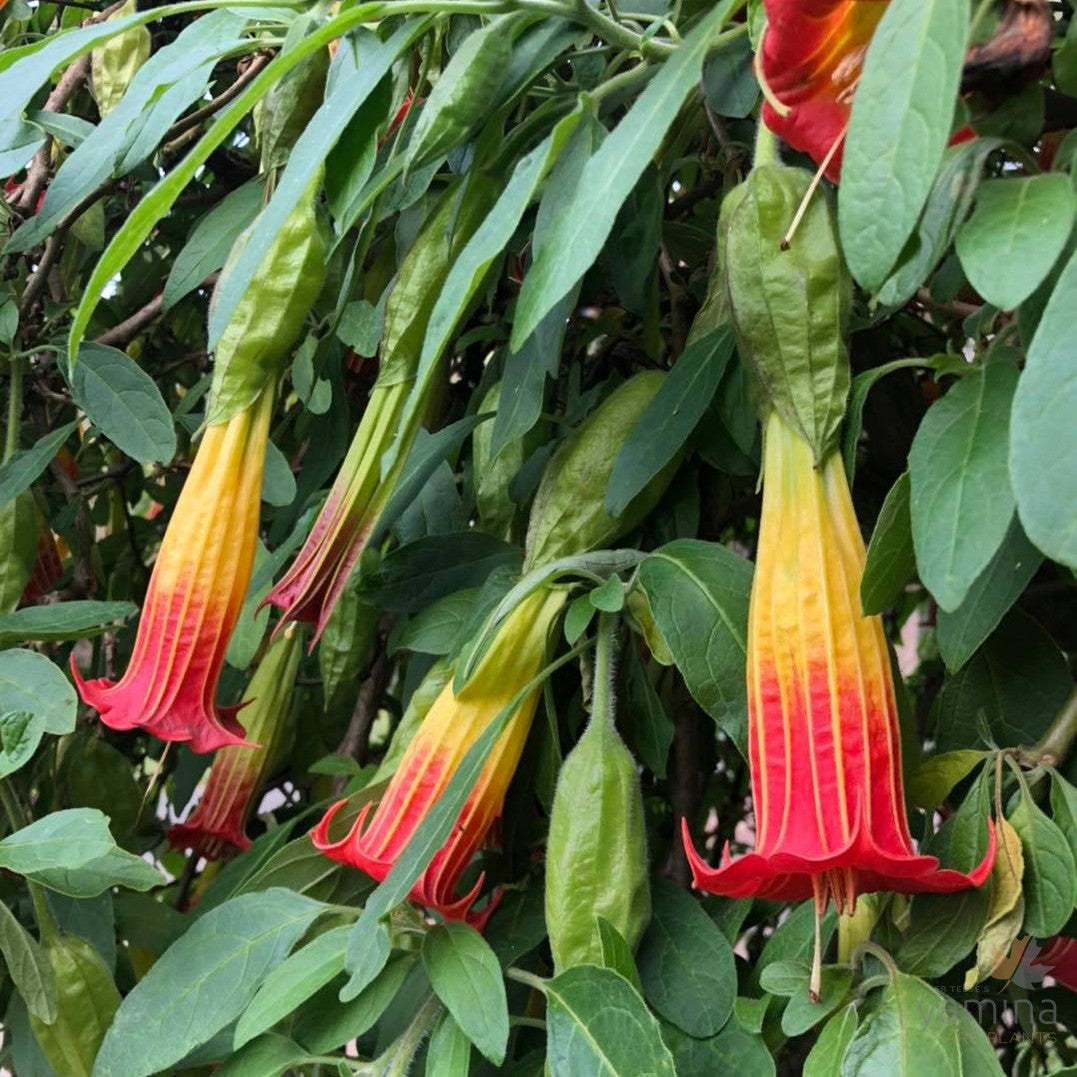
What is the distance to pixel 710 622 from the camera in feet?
2.31

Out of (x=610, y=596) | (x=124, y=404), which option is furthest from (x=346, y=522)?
(x=124, y=404)

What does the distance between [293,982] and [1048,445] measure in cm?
50

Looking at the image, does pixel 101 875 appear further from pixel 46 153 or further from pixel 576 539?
pixel 46 153

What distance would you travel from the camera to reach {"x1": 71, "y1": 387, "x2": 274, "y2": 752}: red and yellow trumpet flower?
0.80 m

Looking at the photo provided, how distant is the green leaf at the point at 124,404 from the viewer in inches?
37.8

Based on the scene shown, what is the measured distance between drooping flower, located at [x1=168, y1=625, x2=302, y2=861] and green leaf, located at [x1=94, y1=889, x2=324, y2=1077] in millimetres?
267

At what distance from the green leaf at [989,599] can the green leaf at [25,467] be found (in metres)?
0.67

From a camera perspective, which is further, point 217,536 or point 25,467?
point 25,467

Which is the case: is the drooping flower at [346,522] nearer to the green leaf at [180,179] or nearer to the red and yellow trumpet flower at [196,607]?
the red and yellow trumpet flower at [196,607]

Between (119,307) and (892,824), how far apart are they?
3.58ft

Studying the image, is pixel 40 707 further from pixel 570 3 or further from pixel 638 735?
pixel 570 3

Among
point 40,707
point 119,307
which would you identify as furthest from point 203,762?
point 119,307

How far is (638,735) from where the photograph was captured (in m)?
0.86

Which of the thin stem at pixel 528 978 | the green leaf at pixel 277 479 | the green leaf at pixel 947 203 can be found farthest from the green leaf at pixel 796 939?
the green leaf at pixel 277 479
